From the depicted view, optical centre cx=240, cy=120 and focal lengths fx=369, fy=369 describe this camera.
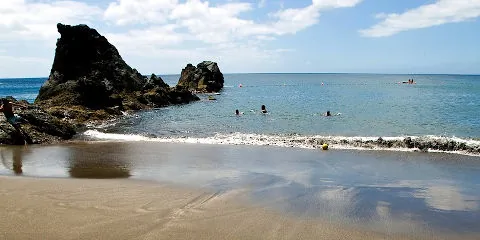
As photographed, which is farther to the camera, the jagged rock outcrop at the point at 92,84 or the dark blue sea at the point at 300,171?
the jagged rock outcrop at the point at 92,84

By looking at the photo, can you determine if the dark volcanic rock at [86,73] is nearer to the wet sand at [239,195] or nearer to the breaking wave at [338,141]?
the breaking wave at [338,141]

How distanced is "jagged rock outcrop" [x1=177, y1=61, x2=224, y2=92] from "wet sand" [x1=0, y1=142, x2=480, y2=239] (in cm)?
6815

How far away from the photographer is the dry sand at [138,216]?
744 cm

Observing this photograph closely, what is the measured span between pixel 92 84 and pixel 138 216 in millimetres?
30150

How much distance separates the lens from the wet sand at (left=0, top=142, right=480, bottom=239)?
25.5 feet

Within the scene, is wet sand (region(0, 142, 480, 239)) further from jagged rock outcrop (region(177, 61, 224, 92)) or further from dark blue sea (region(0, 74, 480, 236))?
jagged rock outcrop (region(177, 61, 224, 92))

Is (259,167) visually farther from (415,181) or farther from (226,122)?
(226,122)

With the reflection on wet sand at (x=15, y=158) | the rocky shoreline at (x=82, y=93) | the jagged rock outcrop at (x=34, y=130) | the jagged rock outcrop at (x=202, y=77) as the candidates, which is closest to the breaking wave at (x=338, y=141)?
the jagged rock outcrop at (x=34, y=130)

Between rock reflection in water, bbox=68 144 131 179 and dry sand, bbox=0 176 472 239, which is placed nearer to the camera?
dry sand, bbox=0 176 472 239

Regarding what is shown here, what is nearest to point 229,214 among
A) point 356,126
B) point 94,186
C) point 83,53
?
point 94,186

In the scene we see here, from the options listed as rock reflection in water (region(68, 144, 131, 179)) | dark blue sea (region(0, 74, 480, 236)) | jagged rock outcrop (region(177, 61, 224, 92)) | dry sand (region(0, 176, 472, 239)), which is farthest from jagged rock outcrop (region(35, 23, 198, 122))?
jagged rock outcrop (region(177, 61, 224, 92))

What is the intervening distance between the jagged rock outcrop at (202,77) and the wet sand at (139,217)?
7244 centimetres

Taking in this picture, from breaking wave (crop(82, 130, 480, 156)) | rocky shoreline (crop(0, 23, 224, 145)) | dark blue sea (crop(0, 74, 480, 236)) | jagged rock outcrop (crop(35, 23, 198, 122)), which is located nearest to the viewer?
dark blue sea (crop(0, 74, 480, 236))

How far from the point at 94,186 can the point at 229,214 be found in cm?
455
